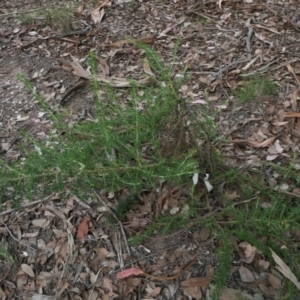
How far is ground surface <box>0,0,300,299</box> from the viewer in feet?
6.55

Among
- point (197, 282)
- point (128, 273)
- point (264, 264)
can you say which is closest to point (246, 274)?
point (264, 264)

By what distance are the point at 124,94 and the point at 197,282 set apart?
123cm

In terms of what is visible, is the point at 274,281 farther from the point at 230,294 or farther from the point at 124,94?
the point at 124,94

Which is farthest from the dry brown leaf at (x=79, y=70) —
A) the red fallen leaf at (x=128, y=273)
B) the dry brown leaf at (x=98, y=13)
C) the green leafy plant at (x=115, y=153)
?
the red fallen leaf at (x=128, y=273)

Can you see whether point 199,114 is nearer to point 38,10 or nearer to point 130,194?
point 130,194

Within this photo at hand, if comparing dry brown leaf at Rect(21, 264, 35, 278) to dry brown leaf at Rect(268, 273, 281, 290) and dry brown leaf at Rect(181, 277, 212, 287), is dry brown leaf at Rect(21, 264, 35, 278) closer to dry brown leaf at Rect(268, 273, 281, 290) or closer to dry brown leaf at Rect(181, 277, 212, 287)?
dry brown leaf at Rect(181, 277, 212, 287)

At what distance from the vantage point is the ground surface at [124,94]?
200 centimetres

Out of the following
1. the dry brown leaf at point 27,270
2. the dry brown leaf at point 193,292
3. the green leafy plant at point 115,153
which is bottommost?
the dry brown leaf at point 193,292

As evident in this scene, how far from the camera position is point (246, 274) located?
1.93 metres

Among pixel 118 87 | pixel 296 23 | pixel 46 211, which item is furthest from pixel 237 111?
pixel 46 211

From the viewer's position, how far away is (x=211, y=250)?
2012 mm

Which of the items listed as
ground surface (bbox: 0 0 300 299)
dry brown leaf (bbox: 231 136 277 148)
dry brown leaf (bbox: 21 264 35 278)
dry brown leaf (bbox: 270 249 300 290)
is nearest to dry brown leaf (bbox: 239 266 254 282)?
ground surface (bbox: 0 0 300 299)

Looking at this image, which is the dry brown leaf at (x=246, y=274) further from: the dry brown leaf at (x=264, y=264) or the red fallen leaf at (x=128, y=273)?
the red fallen leaf at (x=128, y=273)

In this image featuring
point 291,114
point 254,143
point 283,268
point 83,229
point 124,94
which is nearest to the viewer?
point 283,268
